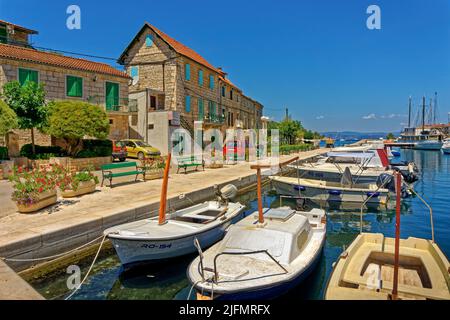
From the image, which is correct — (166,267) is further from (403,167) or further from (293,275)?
(403,167)

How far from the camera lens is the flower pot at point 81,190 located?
36.6 ft

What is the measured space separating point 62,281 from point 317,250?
A: 18.7 feet

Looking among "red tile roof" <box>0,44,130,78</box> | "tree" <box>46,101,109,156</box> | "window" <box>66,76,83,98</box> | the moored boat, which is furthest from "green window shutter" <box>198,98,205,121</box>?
the moored boat

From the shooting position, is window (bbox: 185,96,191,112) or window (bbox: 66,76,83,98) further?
window (bbox: 185,96,191,112)

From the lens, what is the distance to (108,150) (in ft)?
62.4

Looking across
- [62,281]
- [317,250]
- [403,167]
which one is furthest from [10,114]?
[403,167]

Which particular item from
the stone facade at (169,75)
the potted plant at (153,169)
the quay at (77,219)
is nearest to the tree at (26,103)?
the potted plant at (153,169)

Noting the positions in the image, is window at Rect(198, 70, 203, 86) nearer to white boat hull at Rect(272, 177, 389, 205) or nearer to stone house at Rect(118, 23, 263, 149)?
stone house at Rect(118, 23, 263, 149)

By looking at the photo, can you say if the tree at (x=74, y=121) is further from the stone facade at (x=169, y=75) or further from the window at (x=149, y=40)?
the window at (x=149, y=40)

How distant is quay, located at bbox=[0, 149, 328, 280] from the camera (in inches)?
277

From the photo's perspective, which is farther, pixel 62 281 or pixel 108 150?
pixel 108 150

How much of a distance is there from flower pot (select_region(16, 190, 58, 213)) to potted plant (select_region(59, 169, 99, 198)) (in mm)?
723

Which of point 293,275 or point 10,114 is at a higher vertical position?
point 10,114

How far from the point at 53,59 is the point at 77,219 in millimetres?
18072
